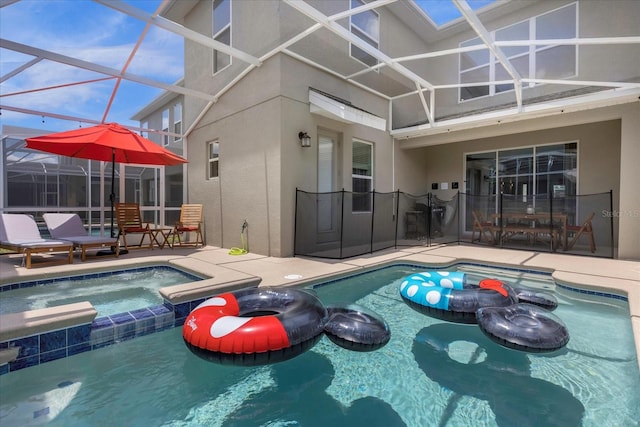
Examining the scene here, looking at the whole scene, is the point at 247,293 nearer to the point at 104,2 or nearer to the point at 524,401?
the point at 524,401

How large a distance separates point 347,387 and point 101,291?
12.5 feet

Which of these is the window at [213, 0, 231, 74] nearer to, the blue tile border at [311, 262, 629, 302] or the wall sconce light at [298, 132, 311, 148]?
the wall sconce light at [298, 132, 311, 148]

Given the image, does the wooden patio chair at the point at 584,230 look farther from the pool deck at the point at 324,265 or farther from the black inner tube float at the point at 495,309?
the black inner tube float at the point at 495,309

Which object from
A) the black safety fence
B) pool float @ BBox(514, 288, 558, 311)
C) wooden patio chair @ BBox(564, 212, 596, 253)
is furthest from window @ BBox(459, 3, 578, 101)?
pool float @ BBox(514, 288, 558, 311)

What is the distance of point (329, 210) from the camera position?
7.25m

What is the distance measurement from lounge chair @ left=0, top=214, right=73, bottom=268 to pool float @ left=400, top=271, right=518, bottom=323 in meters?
5.48

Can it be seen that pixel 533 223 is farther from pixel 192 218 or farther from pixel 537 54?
pixel 192 218

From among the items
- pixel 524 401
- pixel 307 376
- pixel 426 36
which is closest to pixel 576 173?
pixel 426 36

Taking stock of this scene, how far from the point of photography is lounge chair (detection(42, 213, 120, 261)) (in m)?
5.65

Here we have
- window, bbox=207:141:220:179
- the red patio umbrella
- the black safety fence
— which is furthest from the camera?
window, bbox=207:141:220:179

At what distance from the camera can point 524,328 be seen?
2508mm

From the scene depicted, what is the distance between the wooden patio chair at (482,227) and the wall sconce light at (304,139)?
5.00m

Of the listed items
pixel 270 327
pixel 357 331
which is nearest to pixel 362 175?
pixel 357 331

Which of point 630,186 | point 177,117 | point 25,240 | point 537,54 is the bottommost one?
point 25,240
